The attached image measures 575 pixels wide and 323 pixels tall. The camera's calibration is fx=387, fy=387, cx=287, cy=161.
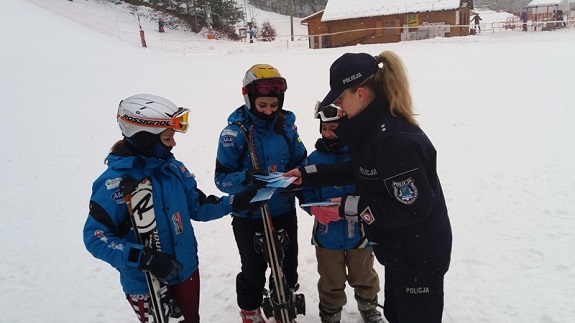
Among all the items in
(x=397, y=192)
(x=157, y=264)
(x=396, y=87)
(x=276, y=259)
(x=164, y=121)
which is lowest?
(x=276, y=259)

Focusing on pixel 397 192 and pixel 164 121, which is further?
pixel 164 121

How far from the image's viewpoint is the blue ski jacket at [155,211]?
2.66 meters

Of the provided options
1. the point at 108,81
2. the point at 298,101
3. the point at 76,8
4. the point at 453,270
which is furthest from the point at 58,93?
the point at 76,8

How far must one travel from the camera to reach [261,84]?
3600 millimetres

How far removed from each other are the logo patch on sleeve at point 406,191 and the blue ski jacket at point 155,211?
5.16 feet

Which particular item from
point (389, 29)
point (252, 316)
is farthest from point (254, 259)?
point (389, 29)

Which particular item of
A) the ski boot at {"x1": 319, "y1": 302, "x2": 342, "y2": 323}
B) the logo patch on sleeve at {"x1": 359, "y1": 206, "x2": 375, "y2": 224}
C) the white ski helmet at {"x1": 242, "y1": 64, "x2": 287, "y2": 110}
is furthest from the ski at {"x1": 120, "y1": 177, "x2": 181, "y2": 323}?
the ski boot at {"x1": 319, "y1": 302, "x2": 342, "y2": 323}

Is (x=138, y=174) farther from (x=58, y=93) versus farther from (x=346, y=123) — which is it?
(x=58, y=93)

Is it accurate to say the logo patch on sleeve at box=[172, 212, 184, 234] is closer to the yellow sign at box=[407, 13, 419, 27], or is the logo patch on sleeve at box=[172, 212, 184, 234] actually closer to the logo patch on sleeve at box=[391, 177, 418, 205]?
the logo patch on sleeve at box=[391, 177, 418, 205]

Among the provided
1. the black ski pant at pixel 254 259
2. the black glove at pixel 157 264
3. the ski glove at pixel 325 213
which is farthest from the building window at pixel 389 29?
the black glove at pixel 157 264

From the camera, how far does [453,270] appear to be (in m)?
4.86

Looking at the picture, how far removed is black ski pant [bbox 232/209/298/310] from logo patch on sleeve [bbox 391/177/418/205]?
1749 mm

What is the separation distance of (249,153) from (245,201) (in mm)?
610

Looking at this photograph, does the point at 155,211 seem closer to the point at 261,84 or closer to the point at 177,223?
the point at 177,223
